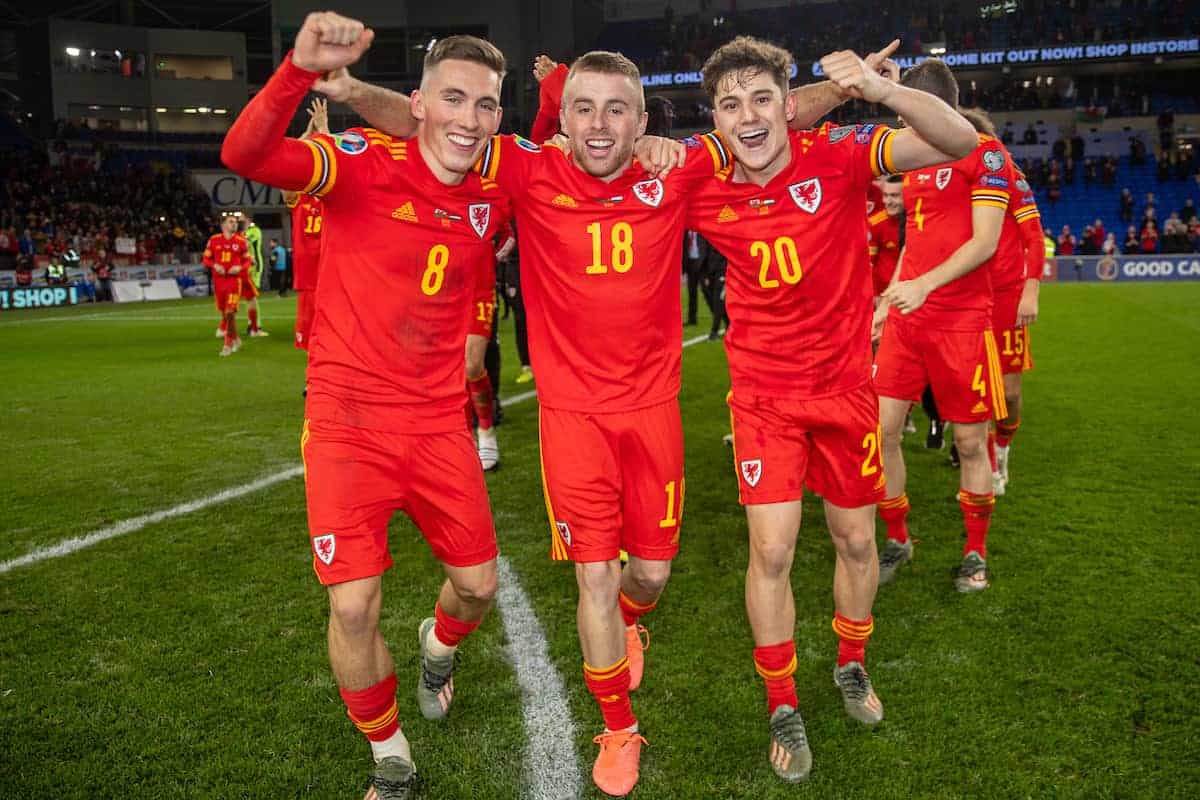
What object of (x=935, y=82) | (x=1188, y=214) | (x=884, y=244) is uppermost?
(x=1188, y=214)

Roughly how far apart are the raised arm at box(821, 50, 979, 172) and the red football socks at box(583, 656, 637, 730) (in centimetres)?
202

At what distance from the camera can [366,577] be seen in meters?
2.82

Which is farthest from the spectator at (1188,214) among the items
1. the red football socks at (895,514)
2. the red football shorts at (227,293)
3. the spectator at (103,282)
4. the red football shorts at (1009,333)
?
the spectator at (103,282)

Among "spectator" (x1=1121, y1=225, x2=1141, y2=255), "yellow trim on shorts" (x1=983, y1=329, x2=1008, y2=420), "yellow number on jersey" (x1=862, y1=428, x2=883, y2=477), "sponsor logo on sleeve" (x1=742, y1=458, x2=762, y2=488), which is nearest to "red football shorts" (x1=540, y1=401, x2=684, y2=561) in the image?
"sponsor logo on sleeve" (x1=742, y1=458, x2=762, y2=488)

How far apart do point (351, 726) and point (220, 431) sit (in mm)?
5986

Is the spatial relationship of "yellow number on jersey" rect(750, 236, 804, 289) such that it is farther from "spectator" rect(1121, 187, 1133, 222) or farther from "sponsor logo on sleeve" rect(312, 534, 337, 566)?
"spectator" rect(1121, 187, 1133, 222)

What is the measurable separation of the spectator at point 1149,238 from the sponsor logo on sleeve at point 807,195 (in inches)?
1300

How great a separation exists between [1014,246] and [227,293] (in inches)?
495

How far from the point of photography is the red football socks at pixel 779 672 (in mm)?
3152

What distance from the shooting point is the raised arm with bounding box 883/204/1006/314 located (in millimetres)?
3338

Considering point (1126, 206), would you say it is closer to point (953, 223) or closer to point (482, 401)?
point (482, 401)

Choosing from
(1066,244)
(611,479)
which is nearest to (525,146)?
(611,479)

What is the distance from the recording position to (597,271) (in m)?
3.05

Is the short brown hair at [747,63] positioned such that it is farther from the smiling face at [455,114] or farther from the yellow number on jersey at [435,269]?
the yellow number on jersey at [435,269]
